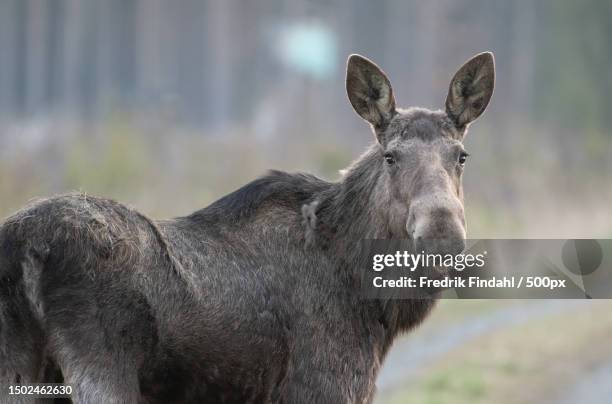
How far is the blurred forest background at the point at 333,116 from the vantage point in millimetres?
14389

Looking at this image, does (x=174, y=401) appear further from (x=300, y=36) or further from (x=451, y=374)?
(x=300, y=36)

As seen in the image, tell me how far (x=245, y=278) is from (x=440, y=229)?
1.34 metres

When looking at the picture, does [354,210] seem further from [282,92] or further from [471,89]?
[282,92]

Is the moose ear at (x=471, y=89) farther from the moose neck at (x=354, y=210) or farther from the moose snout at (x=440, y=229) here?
the moose snout at (x=440, y=229)

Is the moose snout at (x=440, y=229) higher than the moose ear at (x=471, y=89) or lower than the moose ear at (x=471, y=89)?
lower

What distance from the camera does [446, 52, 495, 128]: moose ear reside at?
6.89m

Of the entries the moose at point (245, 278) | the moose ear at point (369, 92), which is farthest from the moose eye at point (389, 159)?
the moose ear at point (369, 92)

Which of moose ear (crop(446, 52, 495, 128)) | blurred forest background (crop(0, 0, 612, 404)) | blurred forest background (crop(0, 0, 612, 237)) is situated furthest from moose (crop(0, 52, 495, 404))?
blurred forest background (crop(0, 0, 612, 237))

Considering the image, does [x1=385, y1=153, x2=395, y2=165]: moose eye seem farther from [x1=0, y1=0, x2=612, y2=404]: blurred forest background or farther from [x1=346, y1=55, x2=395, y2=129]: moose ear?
[x1=0, y1=0, x2=612, y2=404]: blurred forest background

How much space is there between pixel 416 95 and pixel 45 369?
29.0 metres

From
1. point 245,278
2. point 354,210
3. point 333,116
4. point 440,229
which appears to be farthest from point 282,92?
point 440,229

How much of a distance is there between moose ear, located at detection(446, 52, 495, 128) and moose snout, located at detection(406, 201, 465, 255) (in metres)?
1.05

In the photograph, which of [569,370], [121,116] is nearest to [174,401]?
[569,370]

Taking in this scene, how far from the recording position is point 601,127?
36000mm
